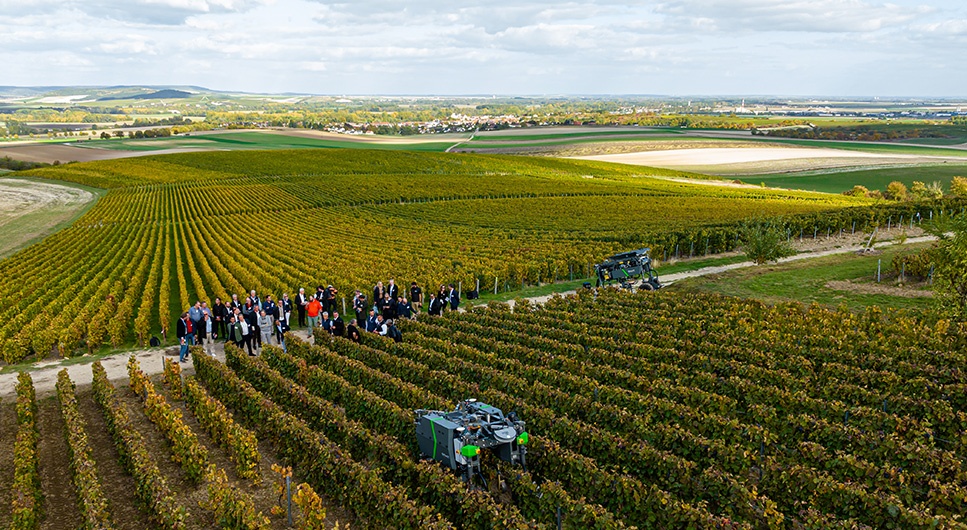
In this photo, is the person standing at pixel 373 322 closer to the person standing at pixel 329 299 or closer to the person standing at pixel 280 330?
the person standing at pixel 280 330

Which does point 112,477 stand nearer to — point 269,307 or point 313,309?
point 269,307

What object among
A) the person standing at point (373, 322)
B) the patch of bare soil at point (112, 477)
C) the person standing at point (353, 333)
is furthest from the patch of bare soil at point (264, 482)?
the person standing at point (373, 322)

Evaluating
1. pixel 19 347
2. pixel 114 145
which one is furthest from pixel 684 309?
pixel 114 145

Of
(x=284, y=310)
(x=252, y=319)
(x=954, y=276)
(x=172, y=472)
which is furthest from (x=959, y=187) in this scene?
(x=172, y=472)

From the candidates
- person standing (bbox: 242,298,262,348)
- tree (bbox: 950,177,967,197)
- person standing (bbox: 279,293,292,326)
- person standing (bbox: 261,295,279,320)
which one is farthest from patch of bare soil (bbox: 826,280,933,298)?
tree (bbox: 950,177,967,197)

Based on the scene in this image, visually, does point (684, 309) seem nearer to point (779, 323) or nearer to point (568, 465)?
point (779, 323)

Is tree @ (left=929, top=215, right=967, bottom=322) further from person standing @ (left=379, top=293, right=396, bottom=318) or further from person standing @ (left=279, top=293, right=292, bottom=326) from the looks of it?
person standing @ (left=279, top=293, right=292, bottom=326)
